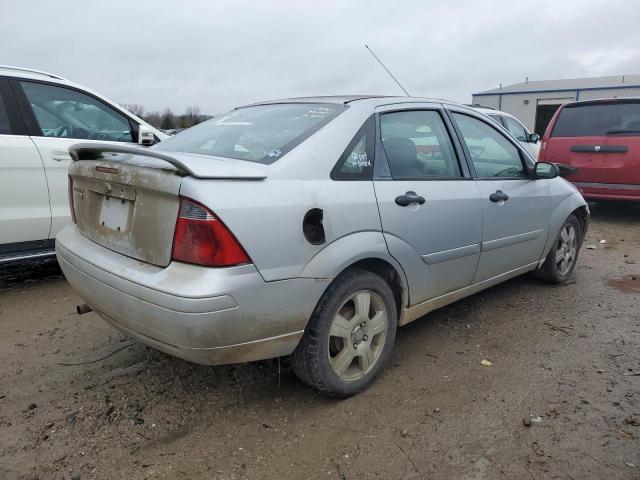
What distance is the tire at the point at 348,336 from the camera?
2.52m

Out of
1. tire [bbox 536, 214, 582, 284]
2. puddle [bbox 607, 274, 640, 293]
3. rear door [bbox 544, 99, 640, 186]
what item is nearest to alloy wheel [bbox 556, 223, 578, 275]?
tire [bbox 536, 214, 582, 284]

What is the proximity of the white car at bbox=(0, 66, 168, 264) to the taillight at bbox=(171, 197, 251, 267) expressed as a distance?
108 inches

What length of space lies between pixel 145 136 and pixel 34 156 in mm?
1063

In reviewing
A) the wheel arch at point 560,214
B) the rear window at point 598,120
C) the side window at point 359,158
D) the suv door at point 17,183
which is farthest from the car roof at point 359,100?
the rear window at point 598,120

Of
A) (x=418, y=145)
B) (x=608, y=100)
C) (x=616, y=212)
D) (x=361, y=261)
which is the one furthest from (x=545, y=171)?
(x=616, y=212)

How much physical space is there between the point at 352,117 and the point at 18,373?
2.44m

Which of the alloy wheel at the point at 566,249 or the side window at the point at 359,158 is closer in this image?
the side window at the point at 359,158

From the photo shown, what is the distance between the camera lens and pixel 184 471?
2.22m

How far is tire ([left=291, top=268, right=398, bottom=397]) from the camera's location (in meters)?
2.52

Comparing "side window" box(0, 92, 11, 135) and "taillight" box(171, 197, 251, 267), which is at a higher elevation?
"side window" box(0, 92, 11, 135)

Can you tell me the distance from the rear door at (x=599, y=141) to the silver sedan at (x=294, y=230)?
4439 millimetres

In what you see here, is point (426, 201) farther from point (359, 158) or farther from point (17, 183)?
point (17, 183)

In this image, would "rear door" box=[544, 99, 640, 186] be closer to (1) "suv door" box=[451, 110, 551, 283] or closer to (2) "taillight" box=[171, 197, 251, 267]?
(1) "suv door" box=[451, 110, 551, 283]

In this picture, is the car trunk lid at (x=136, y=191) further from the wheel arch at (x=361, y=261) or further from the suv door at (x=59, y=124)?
the suv door at (x=59, y=124)
